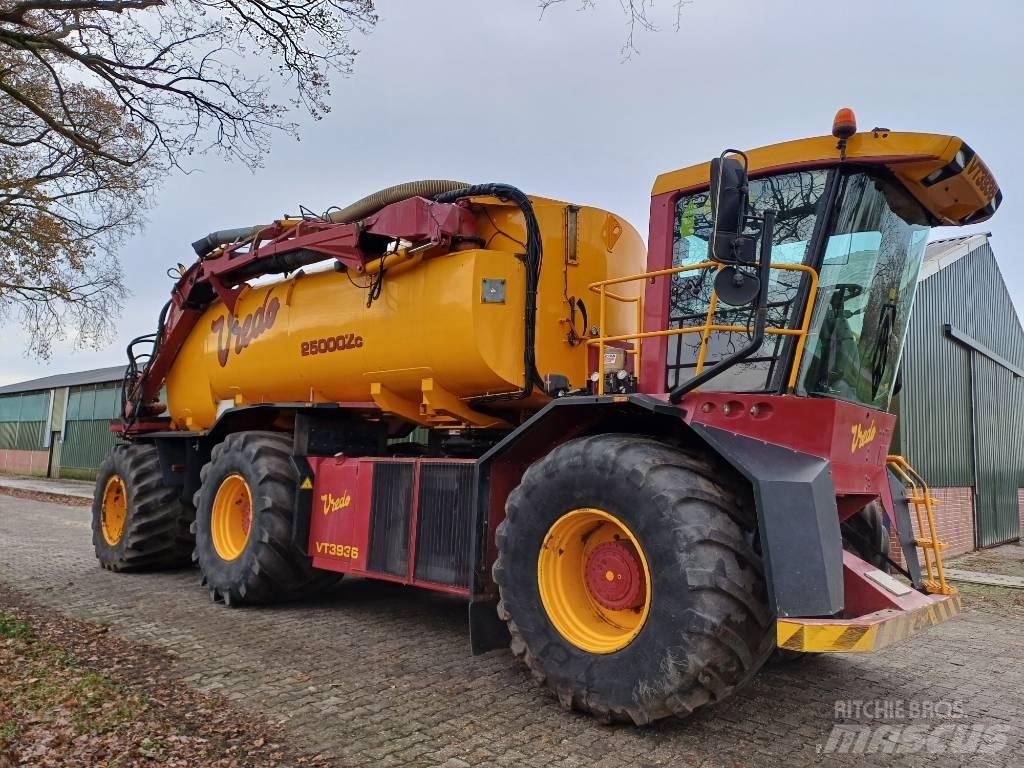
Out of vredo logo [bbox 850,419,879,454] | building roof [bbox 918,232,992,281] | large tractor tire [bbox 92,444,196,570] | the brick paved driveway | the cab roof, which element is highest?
building roof [bbox 918,232,992,281]

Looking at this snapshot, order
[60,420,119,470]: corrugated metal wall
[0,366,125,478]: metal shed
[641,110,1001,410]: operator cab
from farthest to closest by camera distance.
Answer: [0,366,125,478]: metal shed, [60,420,119,470]: corrugated metal wall, [641,110,1001,410]: operator cab

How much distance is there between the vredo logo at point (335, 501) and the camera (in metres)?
6.48

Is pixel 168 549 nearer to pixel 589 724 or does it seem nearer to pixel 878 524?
pixel 589 724

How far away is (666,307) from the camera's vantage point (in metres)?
4.74

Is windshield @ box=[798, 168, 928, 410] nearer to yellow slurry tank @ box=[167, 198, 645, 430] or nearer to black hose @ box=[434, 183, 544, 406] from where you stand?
yellow slurry tank @ box=[167, 198, 645, 430]

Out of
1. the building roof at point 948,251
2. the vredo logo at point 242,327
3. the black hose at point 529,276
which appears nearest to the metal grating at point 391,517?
the black hose at point 529,276

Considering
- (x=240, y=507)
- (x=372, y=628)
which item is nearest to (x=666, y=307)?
(x=372, y=628)

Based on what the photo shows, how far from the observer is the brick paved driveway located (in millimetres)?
3730

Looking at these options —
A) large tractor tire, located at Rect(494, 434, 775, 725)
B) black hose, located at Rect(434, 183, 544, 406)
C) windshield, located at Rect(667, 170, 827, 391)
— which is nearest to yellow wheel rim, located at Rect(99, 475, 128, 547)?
black hose, located at Rect(434, 183, 544, 406)

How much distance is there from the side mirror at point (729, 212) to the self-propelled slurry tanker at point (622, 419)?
0.01 meters

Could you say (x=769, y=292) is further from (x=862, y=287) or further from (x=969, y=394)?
(x=969, y=394)

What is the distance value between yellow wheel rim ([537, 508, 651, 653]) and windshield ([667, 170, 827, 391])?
1020 mm

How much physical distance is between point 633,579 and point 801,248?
208cm

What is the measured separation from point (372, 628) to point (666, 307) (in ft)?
11.8
